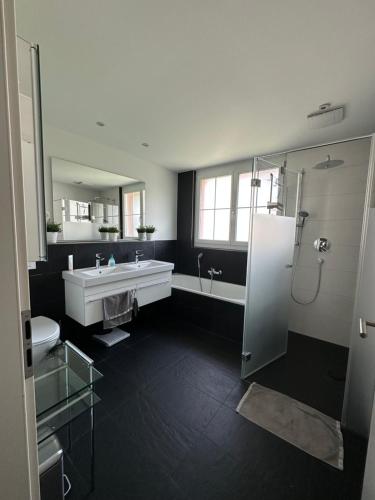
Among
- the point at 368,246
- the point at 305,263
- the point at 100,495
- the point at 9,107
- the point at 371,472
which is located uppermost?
the point at 9,107

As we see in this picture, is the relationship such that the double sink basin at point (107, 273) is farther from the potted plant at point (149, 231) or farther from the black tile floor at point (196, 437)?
the black tile floor at point (196, 437)

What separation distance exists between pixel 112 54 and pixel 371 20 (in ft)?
4.57

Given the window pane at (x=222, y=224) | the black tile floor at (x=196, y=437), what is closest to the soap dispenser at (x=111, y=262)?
the black tile floor at (x=196, y=437)

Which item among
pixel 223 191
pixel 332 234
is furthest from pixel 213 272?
pixel 332 234

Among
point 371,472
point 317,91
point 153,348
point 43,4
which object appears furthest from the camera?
point 153,348

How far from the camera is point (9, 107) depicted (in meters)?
0.43

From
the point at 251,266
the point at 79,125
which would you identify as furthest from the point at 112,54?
the point at 251,266

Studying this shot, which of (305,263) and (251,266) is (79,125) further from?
(305,263)

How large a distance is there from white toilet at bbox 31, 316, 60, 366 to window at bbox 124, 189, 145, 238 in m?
1.52

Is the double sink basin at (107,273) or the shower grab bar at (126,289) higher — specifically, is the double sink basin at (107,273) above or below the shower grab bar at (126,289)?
above

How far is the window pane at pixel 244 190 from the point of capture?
311cm

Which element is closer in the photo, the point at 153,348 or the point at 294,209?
the point at 153,348

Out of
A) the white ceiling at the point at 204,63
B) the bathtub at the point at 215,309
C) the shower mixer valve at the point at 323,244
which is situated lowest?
the bathtub at the point at 215,309

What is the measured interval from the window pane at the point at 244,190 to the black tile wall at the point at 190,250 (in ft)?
2.48
